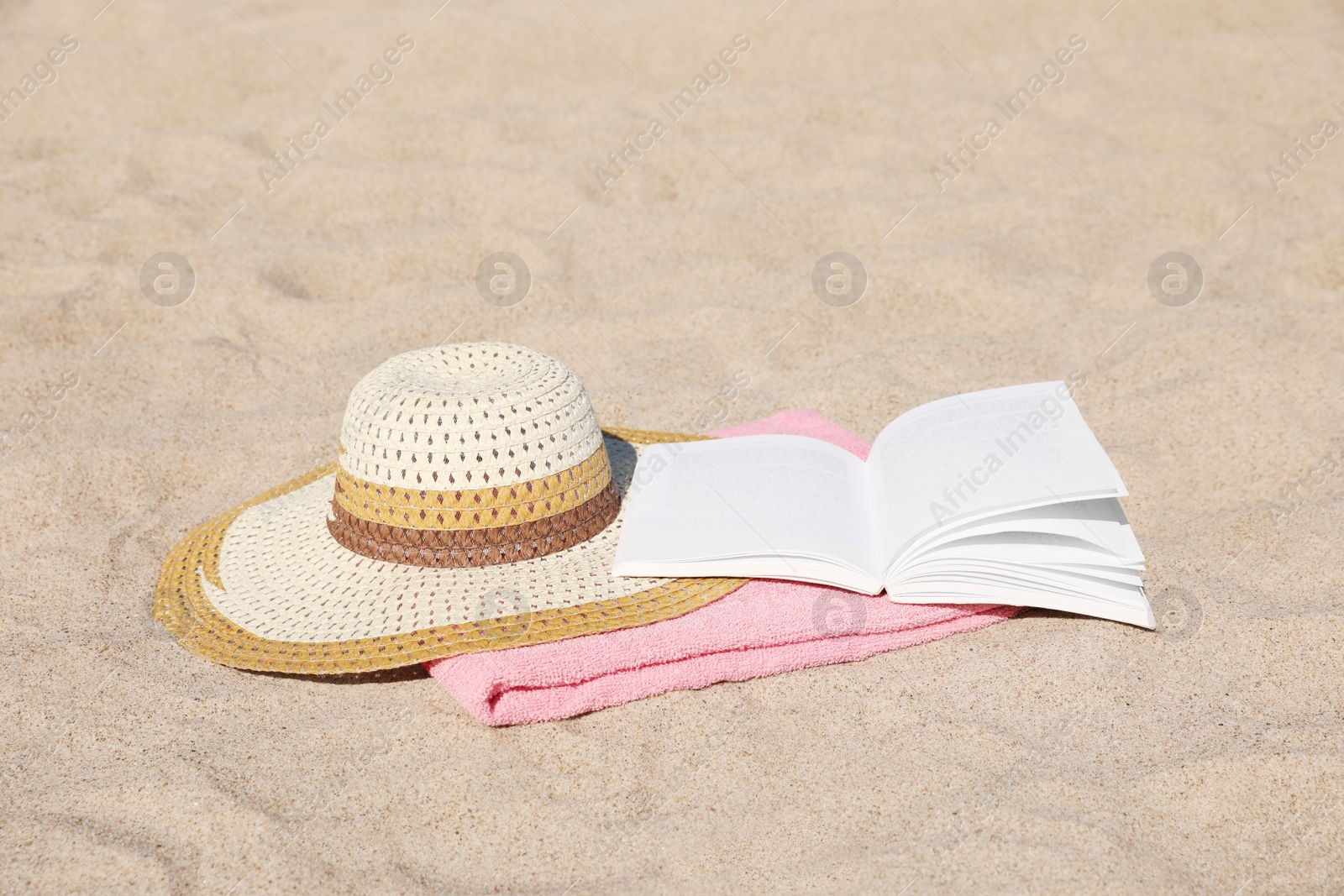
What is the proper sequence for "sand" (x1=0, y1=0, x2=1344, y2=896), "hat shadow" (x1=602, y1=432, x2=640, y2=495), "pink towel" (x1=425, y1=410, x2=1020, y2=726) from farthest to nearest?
"hat shadow" (x1=602, y1=432, x2=640, y2=495), "pink towel" (x1=425, y1=410, x2=1020, y2=726), "sand" (x1=0, y1=0, x2=1344, y2=896)

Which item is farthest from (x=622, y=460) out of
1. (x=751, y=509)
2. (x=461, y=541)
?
(x=461, y=541)

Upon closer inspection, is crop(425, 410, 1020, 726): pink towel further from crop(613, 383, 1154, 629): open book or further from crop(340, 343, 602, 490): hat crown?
crop(340, 343, 602, 490): hat crown

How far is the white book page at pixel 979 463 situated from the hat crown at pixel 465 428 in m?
0.60

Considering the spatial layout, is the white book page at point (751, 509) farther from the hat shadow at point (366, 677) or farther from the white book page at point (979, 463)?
the hat shadow at point (366, 677)

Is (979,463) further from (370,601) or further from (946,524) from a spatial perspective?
(370,601)

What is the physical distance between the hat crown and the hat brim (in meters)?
0.18

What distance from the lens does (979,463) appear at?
2.09 meters

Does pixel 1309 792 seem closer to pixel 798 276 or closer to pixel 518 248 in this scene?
pixel 798 276

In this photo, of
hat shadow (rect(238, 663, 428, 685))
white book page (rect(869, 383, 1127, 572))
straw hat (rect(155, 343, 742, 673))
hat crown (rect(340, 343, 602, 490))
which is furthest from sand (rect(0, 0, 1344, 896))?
hat crown (rect(340, 343, 602, 490))

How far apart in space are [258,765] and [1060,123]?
12.1ft

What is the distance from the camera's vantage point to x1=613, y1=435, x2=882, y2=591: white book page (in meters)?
2.04

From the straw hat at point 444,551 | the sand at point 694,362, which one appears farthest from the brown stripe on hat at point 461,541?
the sand at point 694,362

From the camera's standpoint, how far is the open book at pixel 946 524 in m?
1.99

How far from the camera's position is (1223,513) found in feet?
8.27
